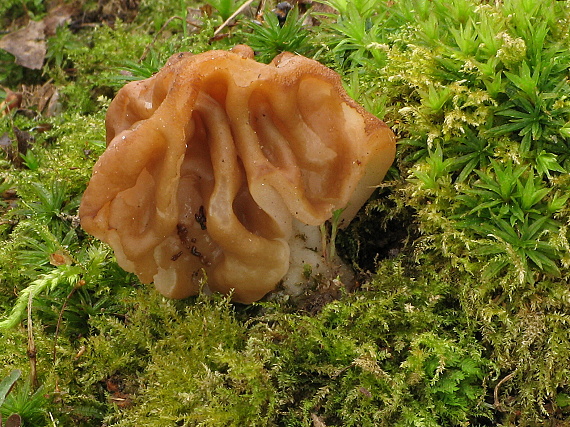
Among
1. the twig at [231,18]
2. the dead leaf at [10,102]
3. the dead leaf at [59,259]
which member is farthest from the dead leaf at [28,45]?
the dead leaf at [59,259]

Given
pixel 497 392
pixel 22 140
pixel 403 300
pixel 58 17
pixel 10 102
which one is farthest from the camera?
pixel 58 17

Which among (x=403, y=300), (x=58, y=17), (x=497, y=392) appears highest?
(x=58, y=17)

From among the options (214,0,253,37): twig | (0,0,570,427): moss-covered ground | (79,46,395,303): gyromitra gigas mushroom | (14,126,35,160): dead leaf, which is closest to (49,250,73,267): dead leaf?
(0,0,570,427): moss-covered ground

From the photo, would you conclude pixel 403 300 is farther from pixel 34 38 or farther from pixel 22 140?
pixel 34 38

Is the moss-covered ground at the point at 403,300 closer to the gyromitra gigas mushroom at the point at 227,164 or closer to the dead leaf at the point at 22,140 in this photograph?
the gyromitra gigas mushroom at the point at 227,164

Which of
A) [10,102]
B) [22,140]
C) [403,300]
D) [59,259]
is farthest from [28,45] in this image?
[403,300]

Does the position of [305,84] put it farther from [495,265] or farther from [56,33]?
[56,33]
